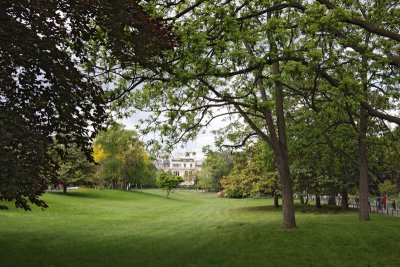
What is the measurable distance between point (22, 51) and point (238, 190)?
34065 millimetres

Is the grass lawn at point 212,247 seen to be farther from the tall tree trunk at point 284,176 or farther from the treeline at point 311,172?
the treeline at point 311,172

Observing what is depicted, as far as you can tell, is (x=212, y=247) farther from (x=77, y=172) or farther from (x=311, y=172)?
(x=77, y=172)

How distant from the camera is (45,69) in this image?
8305mm

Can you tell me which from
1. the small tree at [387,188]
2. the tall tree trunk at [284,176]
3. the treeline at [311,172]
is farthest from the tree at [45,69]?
the small tree at [387,188]

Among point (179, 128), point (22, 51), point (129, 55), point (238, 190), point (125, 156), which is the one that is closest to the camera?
point (22, 51)

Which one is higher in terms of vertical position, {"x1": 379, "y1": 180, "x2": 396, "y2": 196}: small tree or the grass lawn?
{"x1": 379, "y1": 180, "x2": 396, "y2": 196}: small tree

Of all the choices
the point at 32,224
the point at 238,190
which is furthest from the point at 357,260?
the point at 238,190

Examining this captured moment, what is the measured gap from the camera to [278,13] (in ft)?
49.5

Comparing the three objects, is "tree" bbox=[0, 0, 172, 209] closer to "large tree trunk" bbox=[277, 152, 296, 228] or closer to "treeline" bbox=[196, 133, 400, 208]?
"large tree trunk" bbox=[277, 152, 296, 228]

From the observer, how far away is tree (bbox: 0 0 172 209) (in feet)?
24.2

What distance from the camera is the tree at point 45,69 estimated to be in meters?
7.38

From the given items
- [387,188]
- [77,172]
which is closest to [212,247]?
[77,172]

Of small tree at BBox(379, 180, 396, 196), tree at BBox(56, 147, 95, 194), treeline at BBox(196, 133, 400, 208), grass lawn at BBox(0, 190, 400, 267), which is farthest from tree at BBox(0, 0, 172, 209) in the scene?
small tree at BBox(379, 180, 396, 196)

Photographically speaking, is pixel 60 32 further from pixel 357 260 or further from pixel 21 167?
pixel 357 260
